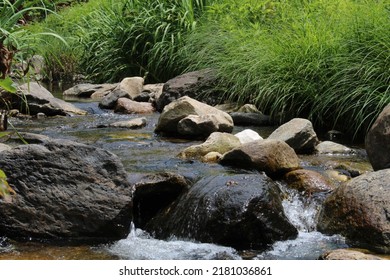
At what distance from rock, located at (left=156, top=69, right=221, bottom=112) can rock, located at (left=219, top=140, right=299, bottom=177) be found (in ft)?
10.9

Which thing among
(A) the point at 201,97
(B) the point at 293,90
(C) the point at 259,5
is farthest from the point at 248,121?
(C) the point at 259,5

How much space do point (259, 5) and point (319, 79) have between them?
2139 mm

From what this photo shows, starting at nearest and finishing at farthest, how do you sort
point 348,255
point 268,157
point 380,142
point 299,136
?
point 348,255 → point 380,142 → point 268,157 → point 299,136

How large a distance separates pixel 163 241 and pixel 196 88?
465 cm

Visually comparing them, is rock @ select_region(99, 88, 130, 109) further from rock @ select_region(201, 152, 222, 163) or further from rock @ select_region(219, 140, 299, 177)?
rock @ select_region(219, 140, 299, 177)

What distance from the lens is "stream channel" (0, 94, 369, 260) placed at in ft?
→ 13.2

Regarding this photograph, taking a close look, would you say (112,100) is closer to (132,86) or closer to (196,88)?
(132,86)

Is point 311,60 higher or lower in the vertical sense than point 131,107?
higher

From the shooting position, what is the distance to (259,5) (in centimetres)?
905

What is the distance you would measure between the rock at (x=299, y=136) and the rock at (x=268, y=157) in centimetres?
74

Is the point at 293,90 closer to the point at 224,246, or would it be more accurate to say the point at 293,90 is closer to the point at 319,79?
the point at 319,79

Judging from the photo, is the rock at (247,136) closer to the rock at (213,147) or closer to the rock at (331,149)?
the rock at (213,147)

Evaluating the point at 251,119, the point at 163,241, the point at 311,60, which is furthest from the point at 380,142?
the point at 251,119

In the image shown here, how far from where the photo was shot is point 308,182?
5.09 meters
